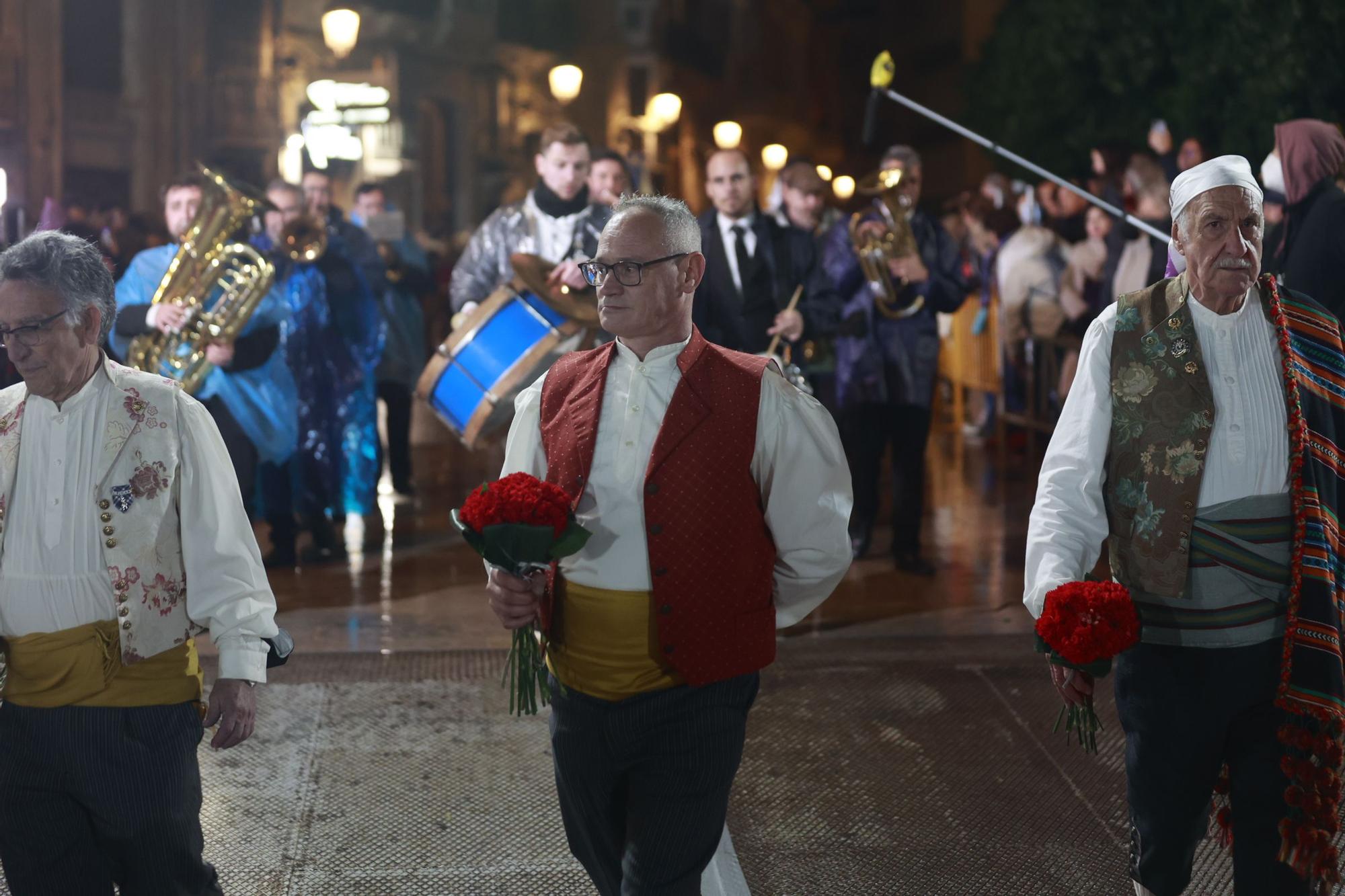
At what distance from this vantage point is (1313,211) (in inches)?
239

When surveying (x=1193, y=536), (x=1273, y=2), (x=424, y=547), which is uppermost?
(x=1273, y=2)

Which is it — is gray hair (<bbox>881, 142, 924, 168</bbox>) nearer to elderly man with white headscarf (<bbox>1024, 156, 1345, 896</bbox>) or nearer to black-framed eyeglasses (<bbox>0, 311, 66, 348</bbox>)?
elderly man with white headscarf (<bbox>1024, 156, 1345, 896</bbox>)

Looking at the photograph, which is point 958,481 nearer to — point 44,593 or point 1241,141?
point 1241,141

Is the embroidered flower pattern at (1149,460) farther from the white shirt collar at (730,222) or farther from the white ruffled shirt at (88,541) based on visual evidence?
the white shirt collar at (730,222)

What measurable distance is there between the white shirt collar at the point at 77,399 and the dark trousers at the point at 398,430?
8079 mm

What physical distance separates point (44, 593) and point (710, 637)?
137 centimetres

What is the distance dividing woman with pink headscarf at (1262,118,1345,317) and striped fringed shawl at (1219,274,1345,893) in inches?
101

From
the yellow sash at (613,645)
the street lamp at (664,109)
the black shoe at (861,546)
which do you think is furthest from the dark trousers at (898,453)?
the street lamp at (664,109)

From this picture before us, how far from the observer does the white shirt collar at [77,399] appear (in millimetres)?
3439

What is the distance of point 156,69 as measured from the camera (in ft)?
65.5

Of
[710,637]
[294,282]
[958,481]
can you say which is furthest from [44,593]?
[958,481]

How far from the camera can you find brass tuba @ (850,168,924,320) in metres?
8.84

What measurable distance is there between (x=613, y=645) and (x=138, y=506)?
40.4 inches

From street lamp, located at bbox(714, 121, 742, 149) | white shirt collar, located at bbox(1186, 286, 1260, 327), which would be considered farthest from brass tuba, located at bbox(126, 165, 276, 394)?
street lamp, located at bbox(714, 121, 742, 149)
